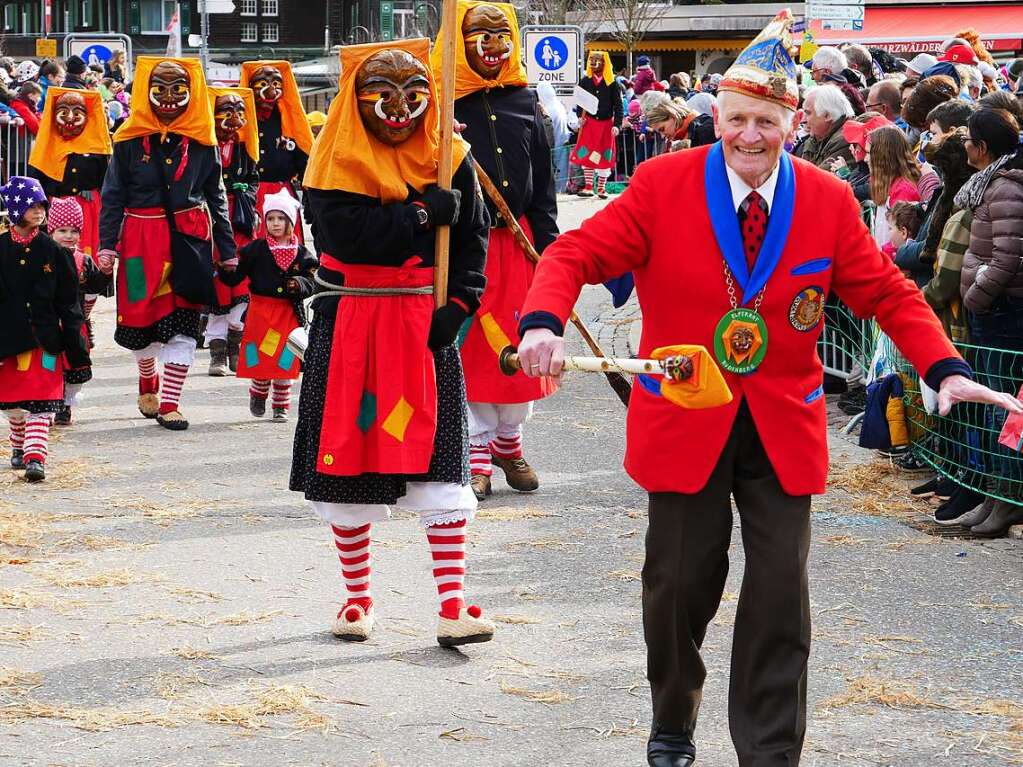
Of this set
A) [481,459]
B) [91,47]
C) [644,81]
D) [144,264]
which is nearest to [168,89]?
[144,264]

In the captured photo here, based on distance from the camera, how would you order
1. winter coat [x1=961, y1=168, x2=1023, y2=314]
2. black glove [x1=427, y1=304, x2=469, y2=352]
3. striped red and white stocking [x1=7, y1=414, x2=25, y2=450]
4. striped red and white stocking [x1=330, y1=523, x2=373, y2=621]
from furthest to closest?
striped red and white stocking [x1=7, y1=414, x2=25, y2=450] → winter coat [x1=961, y1=168, x2=1023, y2=314] → striped red and white stocking [x1=330, y1=523, x2=373, y2=621] → black glove [x1=427, y1=304, x2=469, y2=352]

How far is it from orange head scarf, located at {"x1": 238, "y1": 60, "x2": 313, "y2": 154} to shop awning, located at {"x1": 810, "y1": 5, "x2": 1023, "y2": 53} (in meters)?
25.1

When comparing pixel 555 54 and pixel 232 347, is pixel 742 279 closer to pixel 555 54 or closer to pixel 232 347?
pixel 232 347

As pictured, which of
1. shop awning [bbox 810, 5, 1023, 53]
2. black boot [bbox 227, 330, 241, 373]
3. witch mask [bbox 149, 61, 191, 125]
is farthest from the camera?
shop awning [bbox 810, 5, 1023, 53]

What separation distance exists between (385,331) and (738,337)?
177cm

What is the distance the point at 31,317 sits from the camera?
8.74 metres

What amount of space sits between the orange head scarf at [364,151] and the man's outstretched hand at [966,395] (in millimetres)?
2241

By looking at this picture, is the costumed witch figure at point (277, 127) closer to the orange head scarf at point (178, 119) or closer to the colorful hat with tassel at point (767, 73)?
the orange head scarf at point (178, 119)

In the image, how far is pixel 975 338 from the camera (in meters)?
7.50

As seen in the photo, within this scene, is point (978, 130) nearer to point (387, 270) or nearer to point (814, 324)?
point (387, 270)

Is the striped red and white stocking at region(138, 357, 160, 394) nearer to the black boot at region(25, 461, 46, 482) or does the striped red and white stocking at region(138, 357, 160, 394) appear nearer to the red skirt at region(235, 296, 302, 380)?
the red skirt at region(235, 296, 302, 380)

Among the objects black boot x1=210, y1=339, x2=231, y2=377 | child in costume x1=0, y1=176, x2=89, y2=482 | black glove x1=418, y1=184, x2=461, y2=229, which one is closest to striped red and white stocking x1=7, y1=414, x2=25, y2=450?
child in costume x1=0, y1=176, x2=89, y2=482

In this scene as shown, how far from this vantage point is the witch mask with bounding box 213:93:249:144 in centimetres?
1170

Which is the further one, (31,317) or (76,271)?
(76,271)
